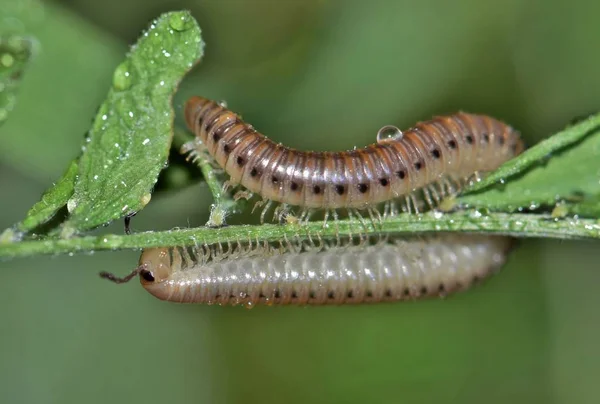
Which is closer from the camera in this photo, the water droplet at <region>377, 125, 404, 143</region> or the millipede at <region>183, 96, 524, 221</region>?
the millipede at <region>183, 96, 524, 221</region>

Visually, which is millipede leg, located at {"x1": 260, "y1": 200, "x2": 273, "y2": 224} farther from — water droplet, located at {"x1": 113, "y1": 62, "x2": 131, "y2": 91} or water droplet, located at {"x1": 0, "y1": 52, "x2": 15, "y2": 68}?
water droplet, located at {"x1": 0, "y1": 52, "x2": 15, "y2": 68}

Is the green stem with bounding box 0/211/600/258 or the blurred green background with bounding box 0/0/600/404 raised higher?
the blurred green background with bounding box 0/0/600/404

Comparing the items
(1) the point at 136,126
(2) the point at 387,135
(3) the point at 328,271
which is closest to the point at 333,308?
(3) the point at 328,271

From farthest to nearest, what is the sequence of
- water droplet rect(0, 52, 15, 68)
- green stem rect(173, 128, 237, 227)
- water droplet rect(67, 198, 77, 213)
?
water droplet rect(0, 52, 15, 68) < green stem rect(173, 128, 237, 227) < water droplet rect(67, 198, 77, 213)

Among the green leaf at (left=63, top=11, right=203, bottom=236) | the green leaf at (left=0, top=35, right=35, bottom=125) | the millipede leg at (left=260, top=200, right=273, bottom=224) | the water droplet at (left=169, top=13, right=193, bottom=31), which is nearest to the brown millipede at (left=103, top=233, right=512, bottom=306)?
the millipede leg at (left=260, top=200, right=273, bottom=224)

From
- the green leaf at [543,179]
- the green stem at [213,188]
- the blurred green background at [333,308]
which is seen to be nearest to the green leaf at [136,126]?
the green stem at [213,188]

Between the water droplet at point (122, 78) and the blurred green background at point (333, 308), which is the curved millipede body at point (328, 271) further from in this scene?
the blurred green background at point (333, 308)
